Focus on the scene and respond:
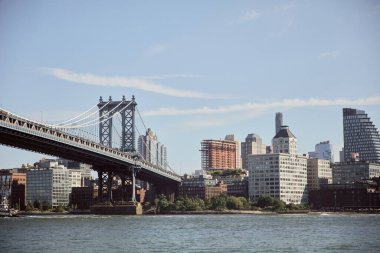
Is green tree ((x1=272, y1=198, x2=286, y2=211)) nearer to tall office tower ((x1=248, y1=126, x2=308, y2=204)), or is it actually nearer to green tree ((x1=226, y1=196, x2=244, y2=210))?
green tree ((x1=226, y1=196, x2=244, y2=210))

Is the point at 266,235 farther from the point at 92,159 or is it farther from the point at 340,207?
the point at 340,207

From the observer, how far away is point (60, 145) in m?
103

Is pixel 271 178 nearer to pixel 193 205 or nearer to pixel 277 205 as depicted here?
pixel 277 205

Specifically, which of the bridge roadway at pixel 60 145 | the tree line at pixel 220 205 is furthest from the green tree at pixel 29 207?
the bridge roadway at pixel 60 145

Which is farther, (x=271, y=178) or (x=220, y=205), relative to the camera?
(x=271, y=178)

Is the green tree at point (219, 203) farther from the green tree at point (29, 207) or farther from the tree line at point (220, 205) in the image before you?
the green tree at point (29, 207)

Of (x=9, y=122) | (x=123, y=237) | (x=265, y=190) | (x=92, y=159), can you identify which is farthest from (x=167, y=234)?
(x=265, y=190)

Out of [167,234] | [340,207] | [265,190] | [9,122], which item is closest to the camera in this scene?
[167,234]

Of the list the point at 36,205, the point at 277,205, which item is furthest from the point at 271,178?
the point at 36,205

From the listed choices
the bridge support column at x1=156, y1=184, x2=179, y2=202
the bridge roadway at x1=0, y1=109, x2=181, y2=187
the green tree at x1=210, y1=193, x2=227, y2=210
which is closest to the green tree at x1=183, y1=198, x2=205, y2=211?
the green tree at x1=210, y1=193, x2=227, y2=210

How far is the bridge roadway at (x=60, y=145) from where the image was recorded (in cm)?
8931

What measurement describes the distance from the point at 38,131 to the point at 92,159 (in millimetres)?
31910

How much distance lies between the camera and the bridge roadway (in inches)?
3516

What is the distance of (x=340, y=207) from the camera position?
171 meters
